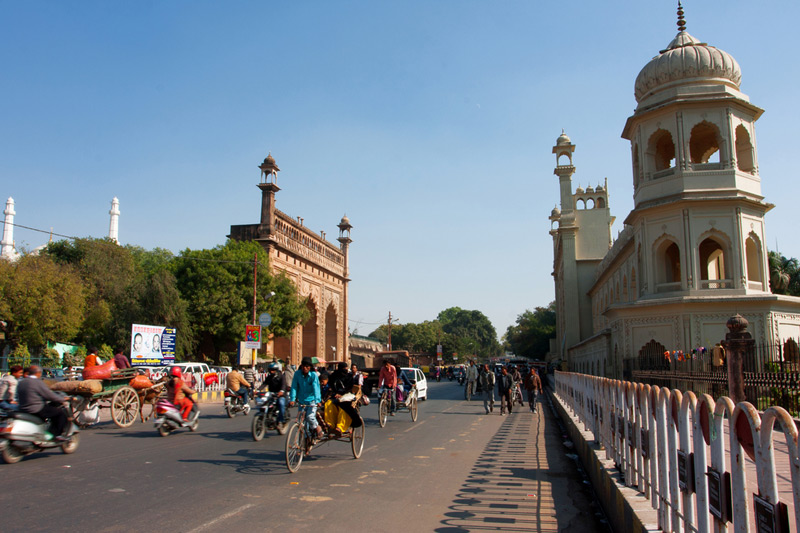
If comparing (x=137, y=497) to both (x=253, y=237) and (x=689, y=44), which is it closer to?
(x=689, y=44)

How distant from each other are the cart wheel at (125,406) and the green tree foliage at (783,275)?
34.5 m

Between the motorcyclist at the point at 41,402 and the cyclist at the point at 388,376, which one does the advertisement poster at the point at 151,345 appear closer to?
the cyclist at the point at 388,376

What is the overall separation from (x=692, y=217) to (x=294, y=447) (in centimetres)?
1871

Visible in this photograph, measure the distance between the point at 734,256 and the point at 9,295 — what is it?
3473 centimetres

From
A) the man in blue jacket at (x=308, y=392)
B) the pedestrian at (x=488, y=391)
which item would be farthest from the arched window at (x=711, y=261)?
the man in blue jacket at (x=308, y=392)

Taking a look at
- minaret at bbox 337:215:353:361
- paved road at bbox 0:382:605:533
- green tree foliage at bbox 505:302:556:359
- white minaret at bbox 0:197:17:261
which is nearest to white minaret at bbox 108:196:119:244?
white minaret at bbox 0:197:17:261

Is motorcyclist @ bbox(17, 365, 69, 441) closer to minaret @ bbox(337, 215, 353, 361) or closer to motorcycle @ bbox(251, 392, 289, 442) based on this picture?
motorcycle @ bbox(251, 392, 289, 442)

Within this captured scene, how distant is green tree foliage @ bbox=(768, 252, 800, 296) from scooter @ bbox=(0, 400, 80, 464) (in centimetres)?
3691

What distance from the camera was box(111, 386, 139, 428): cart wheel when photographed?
519 inches

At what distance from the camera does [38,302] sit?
32031 millimetres

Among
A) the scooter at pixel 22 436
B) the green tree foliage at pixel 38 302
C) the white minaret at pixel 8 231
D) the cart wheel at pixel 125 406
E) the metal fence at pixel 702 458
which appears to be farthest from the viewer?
the white minaret at pixel 8 231

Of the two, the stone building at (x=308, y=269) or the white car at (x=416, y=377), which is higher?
the stone building at (x=308, y=269)

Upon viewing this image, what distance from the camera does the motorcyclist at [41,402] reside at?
8.61 metres

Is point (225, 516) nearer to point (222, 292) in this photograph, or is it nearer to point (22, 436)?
point (22, 436)
